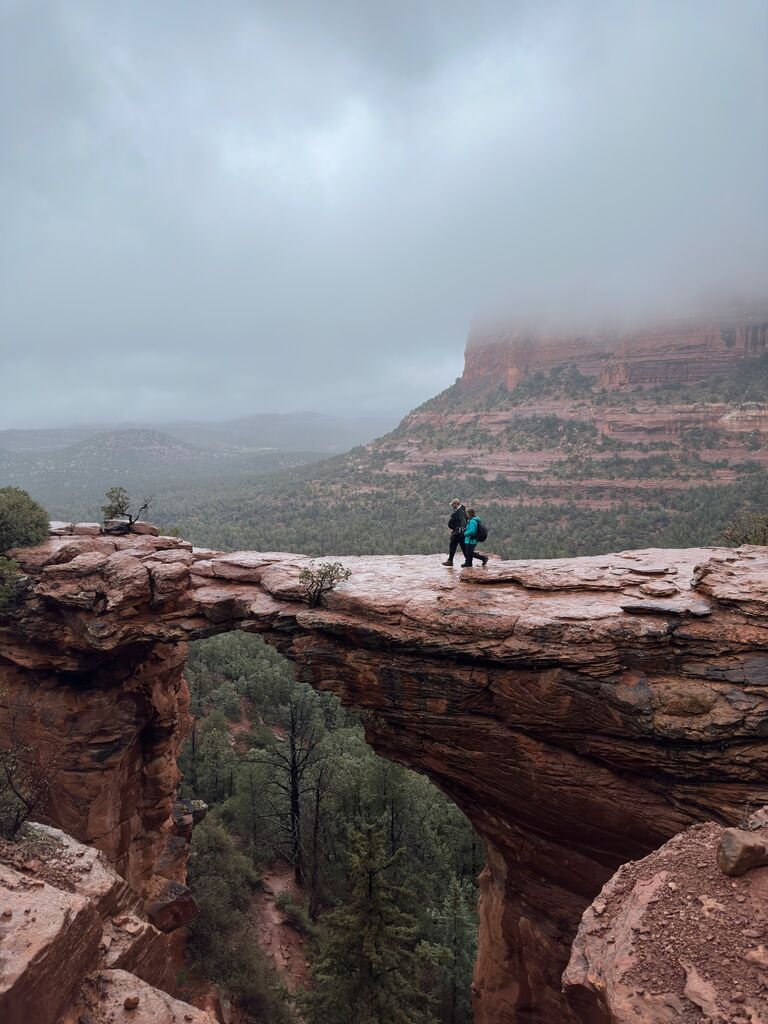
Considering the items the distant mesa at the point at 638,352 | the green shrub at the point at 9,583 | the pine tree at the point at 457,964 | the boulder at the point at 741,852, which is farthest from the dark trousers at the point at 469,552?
the distant mesa at the point at 638,352

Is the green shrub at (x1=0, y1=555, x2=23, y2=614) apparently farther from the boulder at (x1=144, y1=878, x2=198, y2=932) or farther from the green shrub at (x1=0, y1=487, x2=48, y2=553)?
the boulder at (x1=144, y1=878, x2=198, y2=932)

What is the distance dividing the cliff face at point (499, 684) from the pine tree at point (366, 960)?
2.17 m

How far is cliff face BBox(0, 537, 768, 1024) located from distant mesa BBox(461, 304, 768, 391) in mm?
90584

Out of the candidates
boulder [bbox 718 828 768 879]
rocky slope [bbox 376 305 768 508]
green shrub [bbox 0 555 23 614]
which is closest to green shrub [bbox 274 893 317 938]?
green shrub [bbox 0 555 23 614]

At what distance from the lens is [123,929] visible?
285 inches

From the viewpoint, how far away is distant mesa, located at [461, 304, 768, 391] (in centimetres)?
8744

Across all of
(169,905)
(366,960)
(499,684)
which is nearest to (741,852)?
(499,684)

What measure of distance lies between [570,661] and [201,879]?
16667 millimetres

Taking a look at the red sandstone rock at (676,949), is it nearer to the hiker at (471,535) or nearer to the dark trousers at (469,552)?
the hiker at (471,535)

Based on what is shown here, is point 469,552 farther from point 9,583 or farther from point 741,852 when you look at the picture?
point 9,583

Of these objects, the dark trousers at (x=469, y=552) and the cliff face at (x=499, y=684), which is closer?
the cliff face at (x=499, y=684)

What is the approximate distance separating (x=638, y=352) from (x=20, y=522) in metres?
105

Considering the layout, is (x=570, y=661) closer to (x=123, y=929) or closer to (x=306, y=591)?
(x=306, y=591)

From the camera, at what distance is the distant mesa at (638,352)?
87438 mm
